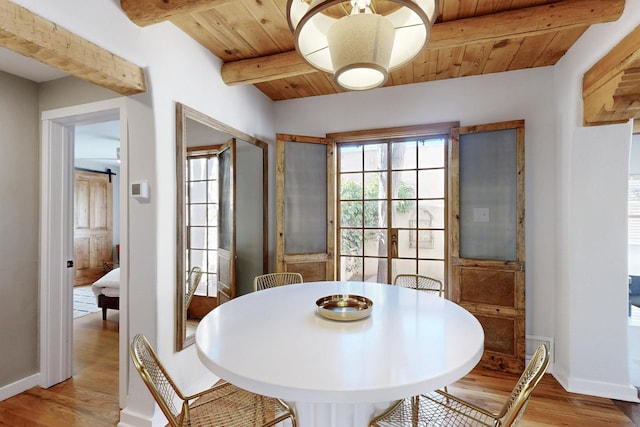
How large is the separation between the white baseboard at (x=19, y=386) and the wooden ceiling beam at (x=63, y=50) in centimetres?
234

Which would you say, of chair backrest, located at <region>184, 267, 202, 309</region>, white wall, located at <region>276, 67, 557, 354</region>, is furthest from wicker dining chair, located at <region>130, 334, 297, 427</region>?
white wall, located at <region>276, 67, 557, 354</region>

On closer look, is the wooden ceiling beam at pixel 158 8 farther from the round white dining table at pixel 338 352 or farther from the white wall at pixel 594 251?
the white wall at pixel 594 251

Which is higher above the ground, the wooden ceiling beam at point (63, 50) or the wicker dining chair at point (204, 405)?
the wooden ceiling beam at point (63, 50)

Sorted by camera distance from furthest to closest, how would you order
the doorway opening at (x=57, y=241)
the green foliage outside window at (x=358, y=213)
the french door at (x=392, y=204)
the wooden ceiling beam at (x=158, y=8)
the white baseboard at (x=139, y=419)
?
the green foliage outside window at (x=358, y=213), the french door at (x=392, y=204), the doorway opening at (x=57, y=241), the white baseboard at (x=139, y=419), the wooden ceiling beam at (x=158, y=8)

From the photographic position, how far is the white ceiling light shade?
1.08 meters

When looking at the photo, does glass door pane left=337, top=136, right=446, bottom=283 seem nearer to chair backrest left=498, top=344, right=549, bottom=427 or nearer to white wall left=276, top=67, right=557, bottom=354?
white wall left=276, top=67, right=557, bottom=354

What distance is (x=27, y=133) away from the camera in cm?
244

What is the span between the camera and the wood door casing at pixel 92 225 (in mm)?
5848

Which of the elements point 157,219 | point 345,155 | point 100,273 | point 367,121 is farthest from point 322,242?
point 100,273

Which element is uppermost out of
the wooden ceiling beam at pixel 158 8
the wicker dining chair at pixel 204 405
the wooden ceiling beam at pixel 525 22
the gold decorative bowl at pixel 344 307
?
the wooden ceiling beam at pixel 525 22

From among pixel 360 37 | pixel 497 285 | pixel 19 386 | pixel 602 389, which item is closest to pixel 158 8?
pixel 360 37

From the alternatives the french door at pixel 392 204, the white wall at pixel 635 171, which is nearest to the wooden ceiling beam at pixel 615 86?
the french door at pixel 392 204

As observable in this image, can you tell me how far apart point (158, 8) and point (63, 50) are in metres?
0.55

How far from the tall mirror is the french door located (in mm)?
917
